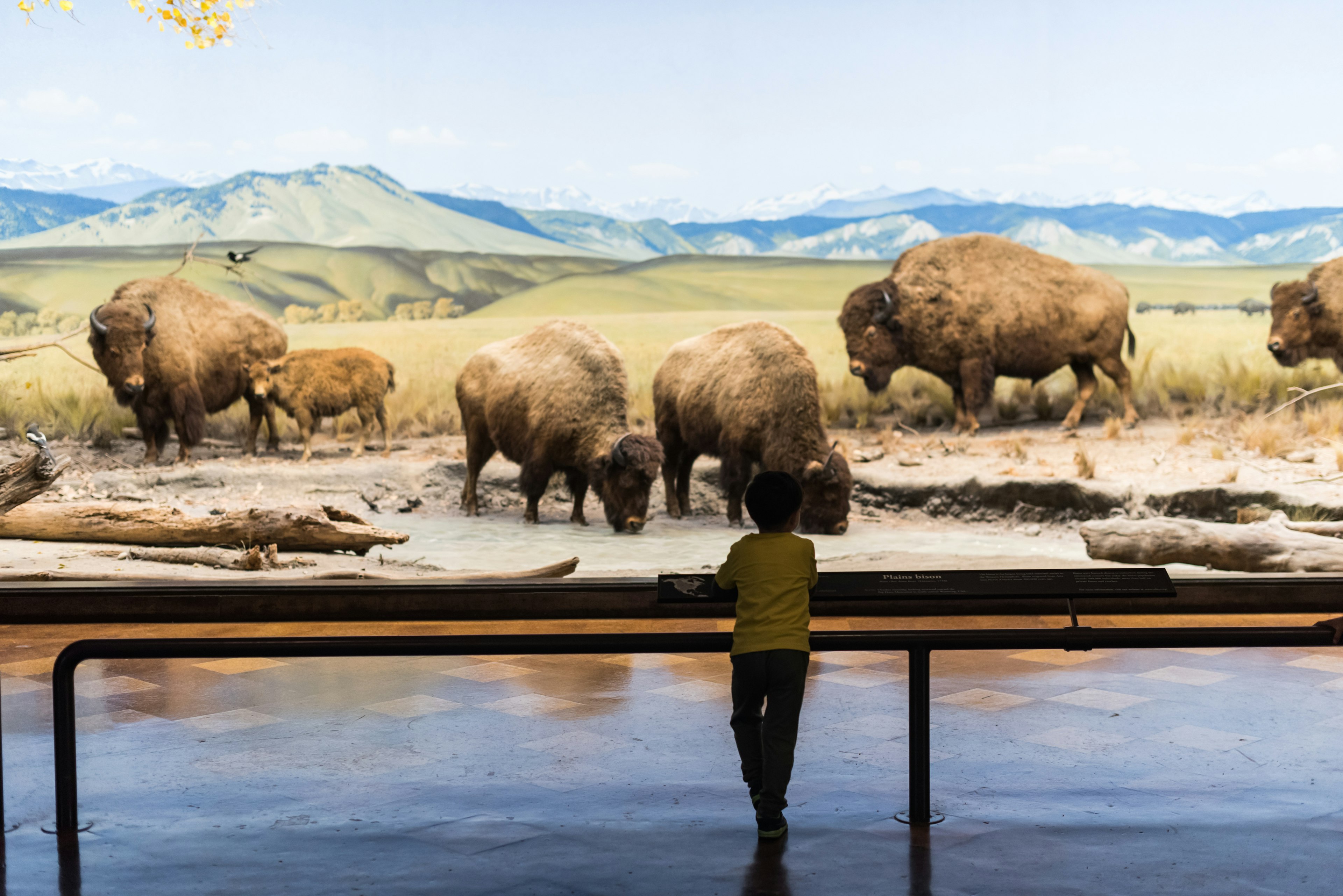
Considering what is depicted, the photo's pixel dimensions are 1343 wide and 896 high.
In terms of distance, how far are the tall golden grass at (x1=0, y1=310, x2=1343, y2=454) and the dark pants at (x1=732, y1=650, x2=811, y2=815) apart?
495 centimetres

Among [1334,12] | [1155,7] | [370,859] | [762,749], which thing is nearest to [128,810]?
[370,859]

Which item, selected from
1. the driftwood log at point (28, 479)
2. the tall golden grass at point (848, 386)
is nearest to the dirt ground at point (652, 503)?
the tall golden grass at point (848, 386)

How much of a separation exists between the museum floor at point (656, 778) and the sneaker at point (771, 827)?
0.13 feet

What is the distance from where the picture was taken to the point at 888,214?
8391 mm

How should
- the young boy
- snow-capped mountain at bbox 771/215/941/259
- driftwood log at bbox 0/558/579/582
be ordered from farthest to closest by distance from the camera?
snow-capped mountain at bbox 771/215/941/259 → driftwood log at bbox 0/558/579/582 → the young boy

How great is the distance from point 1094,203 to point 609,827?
6.23 meters

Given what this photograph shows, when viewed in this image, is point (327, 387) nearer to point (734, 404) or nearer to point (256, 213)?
point (256, 213)

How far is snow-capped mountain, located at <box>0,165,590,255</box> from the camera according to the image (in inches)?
316

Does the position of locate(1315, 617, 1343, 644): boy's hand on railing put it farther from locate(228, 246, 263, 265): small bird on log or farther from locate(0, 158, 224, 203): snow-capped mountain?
locate(0, 158, 224, 203): snow-capped mountain

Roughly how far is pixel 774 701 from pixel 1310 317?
635 cm

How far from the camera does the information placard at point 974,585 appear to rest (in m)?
3.14

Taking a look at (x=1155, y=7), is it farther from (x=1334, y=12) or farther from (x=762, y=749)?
(x=762, y=749)

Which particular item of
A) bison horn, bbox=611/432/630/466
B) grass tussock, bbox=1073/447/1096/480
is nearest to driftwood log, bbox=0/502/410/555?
bison horn, bbox=611/432/630/466

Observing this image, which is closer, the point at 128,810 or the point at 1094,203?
the point at 128,810
